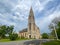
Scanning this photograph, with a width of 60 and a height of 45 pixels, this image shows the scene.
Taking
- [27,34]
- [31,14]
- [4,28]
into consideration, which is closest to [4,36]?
[4,28]

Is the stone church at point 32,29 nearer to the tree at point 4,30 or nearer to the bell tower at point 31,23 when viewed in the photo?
the bell tower at point 31,23

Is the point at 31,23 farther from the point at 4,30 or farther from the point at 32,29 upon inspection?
the point at 4,30

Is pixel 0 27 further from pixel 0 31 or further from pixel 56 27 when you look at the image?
pixel 56 27

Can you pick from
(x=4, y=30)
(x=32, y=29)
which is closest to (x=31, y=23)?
(x=32, y=29)

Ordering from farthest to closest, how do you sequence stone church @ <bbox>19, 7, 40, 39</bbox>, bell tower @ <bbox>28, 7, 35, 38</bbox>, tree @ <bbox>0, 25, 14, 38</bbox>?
bell tower @ <bbox>28, 7, 35, 38</bbox> → stone church @ <bbox>19, 7, 40, 39</bbox> → tree @ <bbox>0, 25, 14, 38</bbox>

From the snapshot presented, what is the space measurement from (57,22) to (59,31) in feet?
14.6

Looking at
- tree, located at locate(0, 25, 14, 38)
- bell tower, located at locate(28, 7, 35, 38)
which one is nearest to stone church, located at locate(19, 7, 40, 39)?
bell tower, located at locate(28, 7, 35, 38)

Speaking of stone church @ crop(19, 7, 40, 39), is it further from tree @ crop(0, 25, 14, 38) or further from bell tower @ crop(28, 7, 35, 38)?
tree @ crop(0, 25, 14, 38)

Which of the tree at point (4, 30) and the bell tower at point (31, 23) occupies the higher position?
the bell tower at point (31, 23)

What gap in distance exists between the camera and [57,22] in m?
67.6

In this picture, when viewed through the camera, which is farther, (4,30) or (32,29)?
(32,29)

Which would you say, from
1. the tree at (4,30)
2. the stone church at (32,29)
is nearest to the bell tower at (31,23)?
the stone church at (32,29)

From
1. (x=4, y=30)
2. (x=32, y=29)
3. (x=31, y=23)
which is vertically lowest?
(x=4, y=30)

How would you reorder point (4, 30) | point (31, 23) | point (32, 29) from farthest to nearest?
point (31, 23), point (32, 29), point (4, 30)
